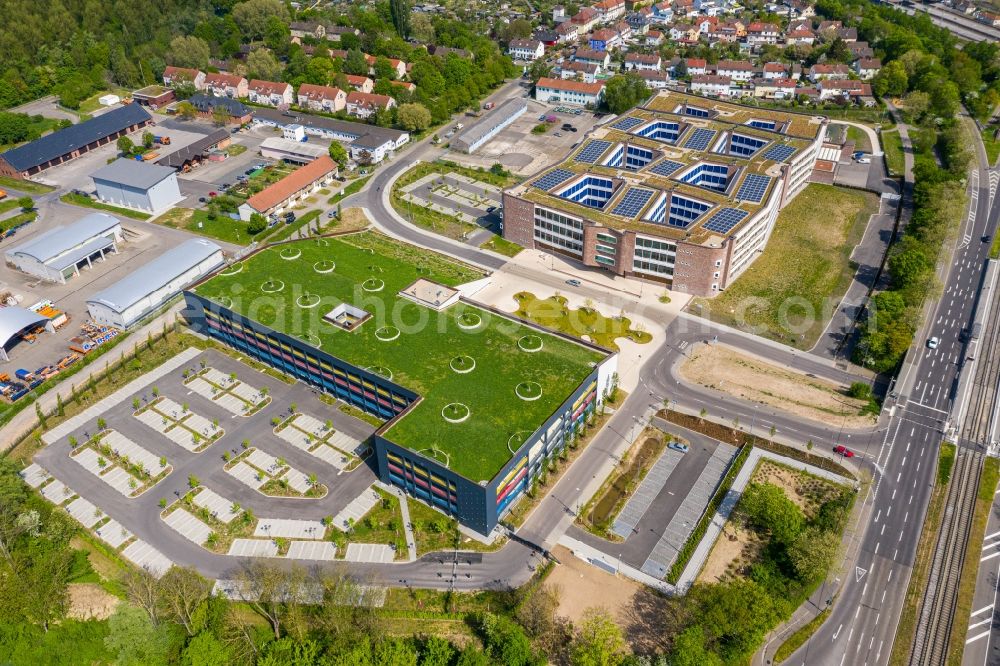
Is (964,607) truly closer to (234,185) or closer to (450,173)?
(450,173)

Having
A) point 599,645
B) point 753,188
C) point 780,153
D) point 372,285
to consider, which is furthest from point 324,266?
point 780,153

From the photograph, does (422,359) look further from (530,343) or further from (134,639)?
(134,639)

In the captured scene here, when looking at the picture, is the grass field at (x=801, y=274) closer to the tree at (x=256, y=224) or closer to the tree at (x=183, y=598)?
the tree at (x=183, y=598)

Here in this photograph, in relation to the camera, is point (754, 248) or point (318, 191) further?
point (318, 191)

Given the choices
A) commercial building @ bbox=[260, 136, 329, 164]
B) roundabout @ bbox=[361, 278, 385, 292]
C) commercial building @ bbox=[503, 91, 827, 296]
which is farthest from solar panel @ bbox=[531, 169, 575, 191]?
commercial building @ bbox=[260, 136, 329, 164]

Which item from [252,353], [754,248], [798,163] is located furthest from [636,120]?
[252,353]

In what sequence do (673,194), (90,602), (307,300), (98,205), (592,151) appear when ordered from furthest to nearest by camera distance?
(98,205) < (592,151) < (673,194) < (307,300) < (90,602)
